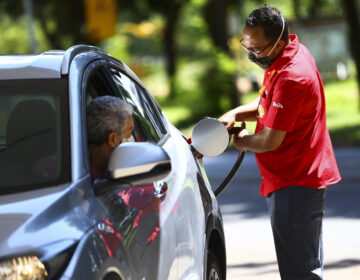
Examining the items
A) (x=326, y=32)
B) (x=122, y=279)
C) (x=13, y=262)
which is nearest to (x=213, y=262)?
(x=122, y=279)

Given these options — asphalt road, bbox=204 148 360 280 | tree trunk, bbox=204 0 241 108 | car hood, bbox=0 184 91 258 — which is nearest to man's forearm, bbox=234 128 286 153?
car hood, bbox=0 184 91 258

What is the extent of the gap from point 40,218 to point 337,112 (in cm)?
2368

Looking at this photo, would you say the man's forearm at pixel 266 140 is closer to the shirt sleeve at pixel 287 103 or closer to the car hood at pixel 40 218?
the shirt sleeve at pixel 287 103

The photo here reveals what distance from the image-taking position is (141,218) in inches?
134

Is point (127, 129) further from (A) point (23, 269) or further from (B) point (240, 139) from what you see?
(A) point (23, 269)

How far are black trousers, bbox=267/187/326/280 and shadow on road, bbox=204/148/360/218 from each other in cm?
569

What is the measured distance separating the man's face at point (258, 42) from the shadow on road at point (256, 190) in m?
5.87

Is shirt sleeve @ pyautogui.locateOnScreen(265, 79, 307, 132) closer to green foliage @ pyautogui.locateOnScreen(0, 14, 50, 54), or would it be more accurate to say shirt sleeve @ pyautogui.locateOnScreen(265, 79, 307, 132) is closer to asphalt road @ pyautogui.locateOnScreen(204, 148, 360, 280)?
asphalt road @ pyautogui.locateOnScreen(204, 148, 360, 280)

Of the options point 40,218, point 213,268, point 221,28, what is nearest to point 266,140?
point 213,268

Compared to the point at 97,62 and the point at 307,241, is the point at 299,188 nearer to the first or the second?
the point at 307,241

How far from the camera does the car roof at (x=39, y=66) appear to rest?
3680 millimetres

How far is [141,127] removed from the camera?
14.4 ft

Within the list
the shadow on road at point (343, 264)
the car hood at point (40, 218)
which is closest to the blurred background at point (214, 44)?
the shadow on road at point (343, 264)

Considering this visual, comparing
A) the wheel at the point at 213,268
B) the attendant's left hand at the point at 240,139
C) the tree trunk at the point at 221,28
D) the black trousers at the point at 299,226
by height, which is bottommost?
the tree trunk at the point at 221,28
